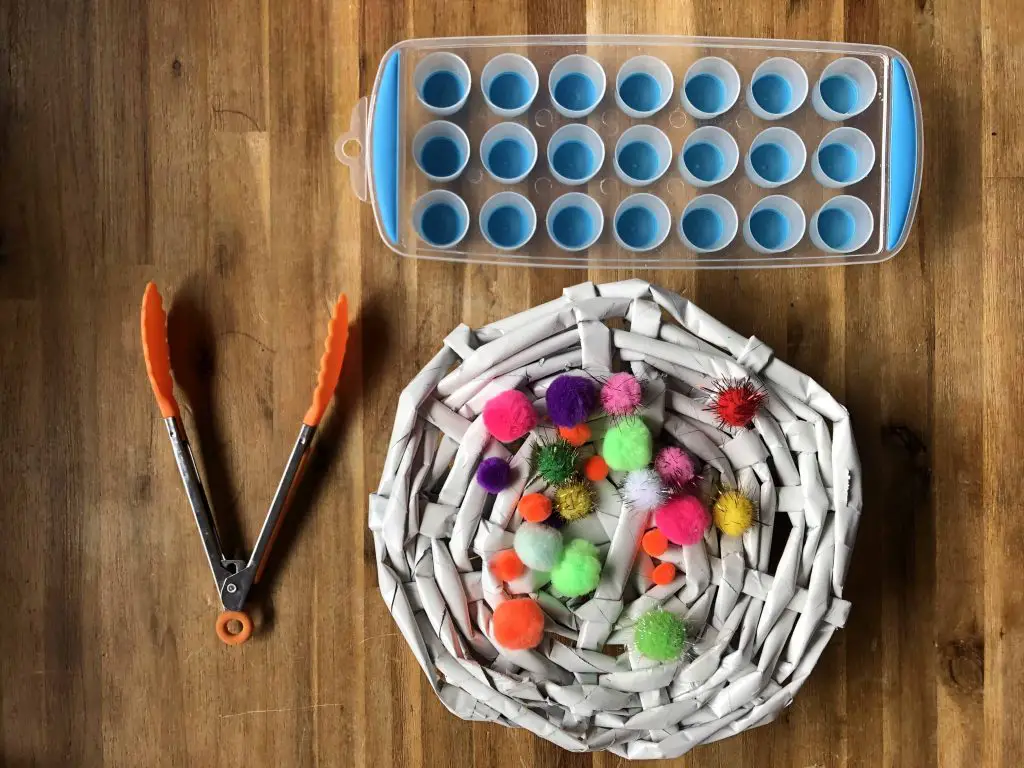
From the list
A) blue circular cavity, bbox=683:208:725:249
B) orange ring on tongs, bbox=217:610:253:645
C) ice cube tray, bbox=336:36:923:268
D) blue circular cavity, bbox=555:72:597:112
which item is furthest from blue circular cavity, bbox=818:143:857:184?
orange ring on tongs, bbox=217:610:253:645

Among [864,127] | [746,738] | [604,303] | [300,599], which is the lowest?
[746,738]

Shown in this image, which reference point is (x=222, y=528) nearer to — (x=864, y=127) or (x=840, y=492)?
(x=840, y=492)

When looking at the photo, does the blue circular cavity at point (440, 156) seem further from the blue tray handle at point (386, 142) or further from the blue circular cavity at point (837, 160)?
the blue circular cavity at point (837, 160)

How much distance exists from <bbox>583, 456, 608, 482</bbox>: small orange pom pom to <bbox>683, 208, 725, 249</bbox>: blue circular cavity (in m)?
0.21

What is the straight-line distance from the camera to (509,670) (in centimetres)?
56

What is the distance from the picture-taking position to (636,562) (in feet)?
1.85

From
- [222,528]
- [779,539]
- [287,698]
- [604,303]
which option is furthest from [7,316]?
[779,539]

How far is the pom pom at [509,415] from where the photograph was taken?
53 cm

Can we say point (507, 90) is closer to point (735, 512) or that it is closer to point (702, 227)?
point (702, 227)

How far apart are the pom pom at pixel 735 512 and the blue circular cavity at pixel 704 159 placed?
269mm

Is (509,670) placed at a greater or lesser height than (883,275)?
lesser

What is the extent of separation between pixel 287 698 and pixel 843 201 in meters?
0.63

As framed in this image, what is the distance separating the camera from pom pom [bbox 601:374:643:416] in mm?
522

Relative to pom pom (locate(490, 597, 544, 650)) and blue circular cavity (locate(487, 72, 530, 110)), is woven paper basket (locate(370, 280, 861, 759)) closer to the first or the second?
pom pom (locate(490, 597, 544, 650))
